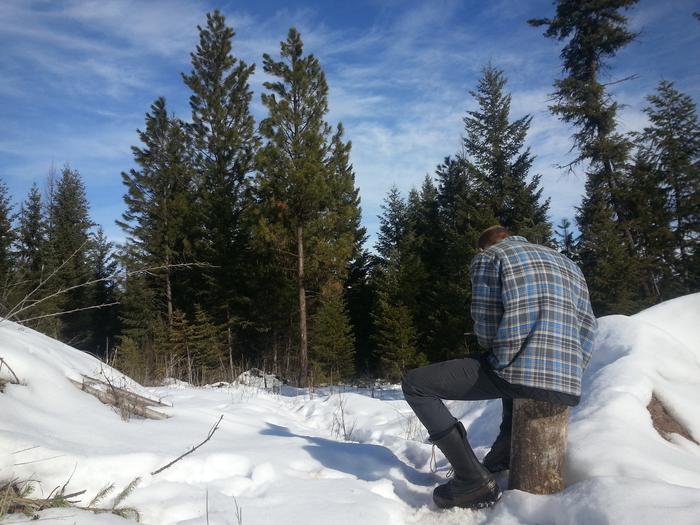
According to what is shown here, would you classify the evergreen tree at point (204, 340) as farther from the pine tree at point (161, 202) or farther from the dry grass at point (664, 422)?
the dry grass at point (664, 422)

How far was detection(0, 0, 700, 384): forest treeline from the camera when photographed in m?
15.2

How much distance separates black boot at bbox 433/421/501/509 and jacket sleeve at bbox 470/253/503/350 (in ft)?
1.80

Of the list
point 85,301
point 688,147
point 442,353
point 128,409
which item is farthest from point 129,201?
point 688,147

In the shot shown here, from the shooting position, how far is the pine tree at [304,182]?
14984 mm

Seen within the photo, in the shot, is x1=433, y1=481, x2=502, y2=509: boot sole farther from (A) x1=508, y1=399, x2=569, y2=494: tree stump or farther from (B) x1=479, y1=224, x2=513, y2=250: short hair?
(B) x1=479, y1=224, x2=513, y2=250: short hair

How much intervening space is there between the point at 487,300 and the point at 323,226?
13256 mm

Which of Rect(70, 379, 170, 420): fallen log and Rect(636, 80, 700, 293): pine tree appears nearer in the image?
Rect(70, 379, 170, 420): fallen log

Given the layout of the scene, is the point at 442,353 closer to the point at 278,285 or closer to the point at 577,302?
the point at 278,285

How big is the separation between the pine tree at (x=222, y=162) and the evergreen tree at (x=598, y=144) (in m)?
14.1

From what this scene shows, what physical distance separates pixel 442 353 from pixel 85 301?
81.5ft

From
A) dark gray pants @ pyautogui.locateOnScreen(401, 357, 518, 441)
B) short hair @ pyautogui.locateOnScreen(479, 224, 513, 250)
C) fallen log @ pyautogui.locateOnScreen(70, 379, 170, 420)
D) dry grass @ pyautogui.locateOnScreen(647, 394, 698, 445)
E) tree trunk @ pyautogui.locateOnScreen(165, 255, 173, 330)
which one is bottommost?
dry grass @ pyautogui.locateOnScreen(647, 394, 698, 445)

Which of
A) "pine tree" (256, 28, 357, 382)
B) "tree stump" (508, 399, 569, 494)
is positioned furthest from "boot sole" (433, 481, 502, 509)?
"pine tree" (256, 28, 357, 382)

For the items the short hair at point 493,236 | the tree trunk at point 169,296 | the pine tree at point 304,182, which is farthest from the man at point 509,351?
the tree trunk at point 169,296

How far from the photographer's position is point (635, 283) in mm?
14695
